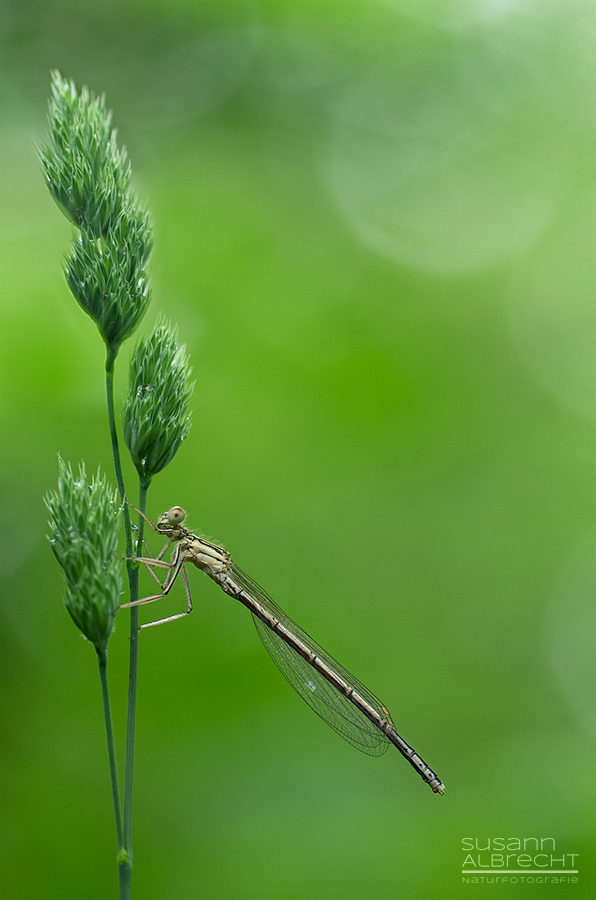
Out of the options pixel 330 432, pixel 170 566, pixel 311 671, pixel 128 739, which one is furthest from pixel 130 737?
pixel 330 432

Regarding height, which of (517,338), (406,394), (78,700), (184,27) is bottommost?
(78,700)

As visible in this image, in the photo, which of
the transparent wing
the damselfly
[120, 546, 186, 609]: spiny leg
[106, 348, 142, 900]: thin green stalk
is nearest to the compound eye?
[120, 546, 186, 609]: spiny leg

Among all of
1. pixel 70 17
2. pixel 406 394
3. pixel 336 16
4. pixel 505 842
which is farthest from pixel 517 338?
pixel 70 17

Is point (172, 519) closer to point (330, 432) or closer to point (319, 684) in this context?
point (319, 684)

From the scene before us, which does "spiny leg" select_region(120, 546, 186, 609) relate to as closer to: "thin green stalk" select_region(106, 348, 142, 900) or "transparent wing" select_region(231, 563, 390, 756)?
"transparent wing" select_region(231, 563, 390, 756)

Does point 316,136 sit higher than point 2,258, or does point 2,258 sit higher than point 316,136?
point 316,136

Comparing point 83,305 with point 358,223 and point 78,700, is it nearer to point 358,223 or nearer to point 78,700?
point 78,700
